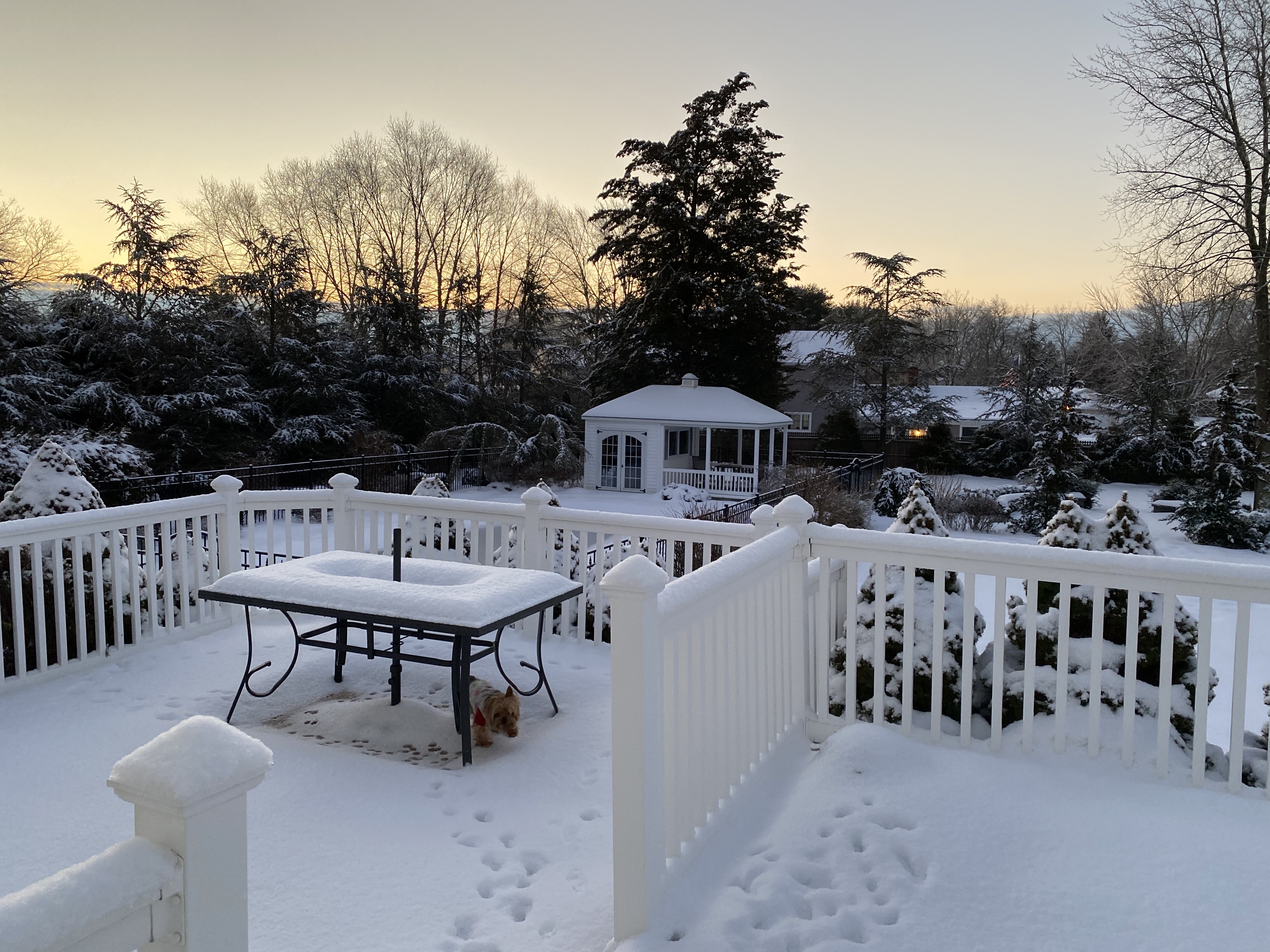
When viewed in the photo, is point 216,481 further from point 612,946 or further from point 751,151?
point 751,151

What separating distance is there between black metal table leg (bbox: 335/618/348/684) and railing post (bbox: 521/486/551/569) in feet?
3.99

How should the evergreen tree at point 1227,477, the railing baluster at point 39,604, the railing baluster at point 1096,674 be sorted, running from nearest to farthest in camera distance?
the railing baluster at point 1096,674, the railing baluster at point 39,604, the evergreen tree at point 1227,477

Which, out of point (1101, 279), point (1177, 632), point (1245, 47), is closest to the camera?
point (1177, 632)

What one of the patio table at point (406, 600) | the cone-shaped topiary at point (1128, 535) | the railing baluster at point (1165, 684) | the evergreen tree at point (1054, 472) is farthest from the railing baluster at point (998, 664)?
the evergreen tree at point (1054, 472)

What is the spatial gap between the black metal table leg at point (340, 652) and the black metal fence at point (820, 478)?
3.24 metres

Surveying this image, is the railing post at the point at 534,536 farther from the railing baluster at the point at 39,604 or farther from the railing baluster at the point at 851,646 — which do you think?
the railing baluster at the point at 39,604

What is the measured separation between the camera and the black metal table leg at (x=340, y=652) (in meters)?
4.69

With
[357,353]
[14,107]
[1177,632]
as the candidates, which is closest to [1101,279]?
[357,353]

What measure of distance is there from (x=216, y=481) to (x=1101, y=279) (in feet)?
82.6

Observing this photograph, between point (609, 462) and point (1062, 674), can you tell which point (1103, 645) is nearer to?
point (1062, 674)

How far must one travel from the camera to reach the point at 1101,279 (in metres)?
24.0

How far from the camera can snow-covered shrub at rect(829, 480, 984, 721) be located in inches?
155

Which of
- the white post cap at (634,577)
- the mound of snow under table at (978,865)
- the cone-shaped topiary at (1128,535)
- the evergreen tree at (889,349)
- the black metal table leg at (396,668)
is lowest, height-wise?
the mound of snow under table at (978,865)

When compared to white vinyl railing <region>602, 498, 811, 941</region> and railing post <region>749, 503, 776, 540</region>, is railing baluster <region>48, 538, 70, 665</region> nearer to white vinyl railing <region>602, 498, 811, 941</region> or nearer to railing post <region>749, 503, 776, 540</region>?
white vinyl railing <region>602, 498, 811, 941</region>
